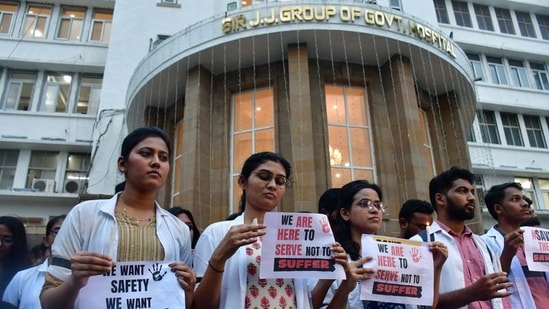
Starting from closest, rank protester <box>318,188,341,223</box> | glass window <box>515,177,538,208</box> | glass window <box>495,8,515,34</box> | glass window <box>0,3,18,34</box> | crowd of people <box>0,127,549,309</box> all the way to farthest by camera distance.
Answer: crowd of people <box>0,127,549,309</box> → protester <box>318,188,341,223</box> → glass window <box>0,3,18,34</box> → glass window <box>515,177,538,208</box> → glass window <box>495,8,515,34</box>

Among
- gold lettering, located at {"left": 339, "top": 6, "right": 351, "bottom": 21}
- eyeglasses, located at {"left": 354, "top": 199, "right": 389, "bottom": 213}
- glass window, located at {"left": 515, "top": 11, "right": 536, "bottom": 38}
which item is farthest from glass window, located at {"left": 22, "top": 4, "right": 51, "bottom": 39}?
glass window, located at {"left": 515, "top": 11, "right": 536, "bottom": 38}

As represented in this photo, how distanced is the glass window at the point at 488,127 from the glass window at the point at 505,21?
19.2 feet

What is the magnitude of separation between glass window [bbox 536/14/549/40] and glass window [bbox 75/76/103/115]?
1001 inches

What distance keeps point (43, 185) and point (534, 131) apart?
24864mm

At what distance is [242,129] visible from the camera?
1222cm

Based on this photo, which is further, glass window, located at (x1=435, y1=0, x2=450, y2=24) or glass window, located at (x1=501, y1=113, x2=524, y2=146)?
glass window, located at (x1=435, y1=0, x2=450, y2=24)

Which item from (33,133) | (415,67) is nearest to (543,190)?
(415,67)

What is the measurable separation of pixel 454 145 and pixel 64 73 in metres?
17.8

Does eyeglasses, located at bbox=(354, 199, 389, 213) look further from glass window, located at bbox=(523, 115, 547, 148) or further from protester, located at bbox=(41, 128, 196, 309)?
glass window, located at bbox=(523, 115, 547, 148)

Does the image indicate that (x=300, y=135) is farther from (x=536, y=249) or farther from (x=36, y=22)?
(x=36, y=22)

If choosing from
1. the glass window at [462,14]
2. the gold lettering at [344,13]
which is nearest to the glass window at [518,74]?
the glass window at [462,14]

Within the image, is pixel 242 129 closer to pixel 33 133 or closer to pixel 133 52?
pixel 133 52

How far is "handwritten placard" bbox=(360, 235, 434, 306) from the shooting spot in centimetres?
302

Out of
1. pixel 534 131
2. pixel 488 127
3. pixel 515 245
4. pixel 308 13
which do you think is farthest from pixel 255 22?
pixel 534 131
